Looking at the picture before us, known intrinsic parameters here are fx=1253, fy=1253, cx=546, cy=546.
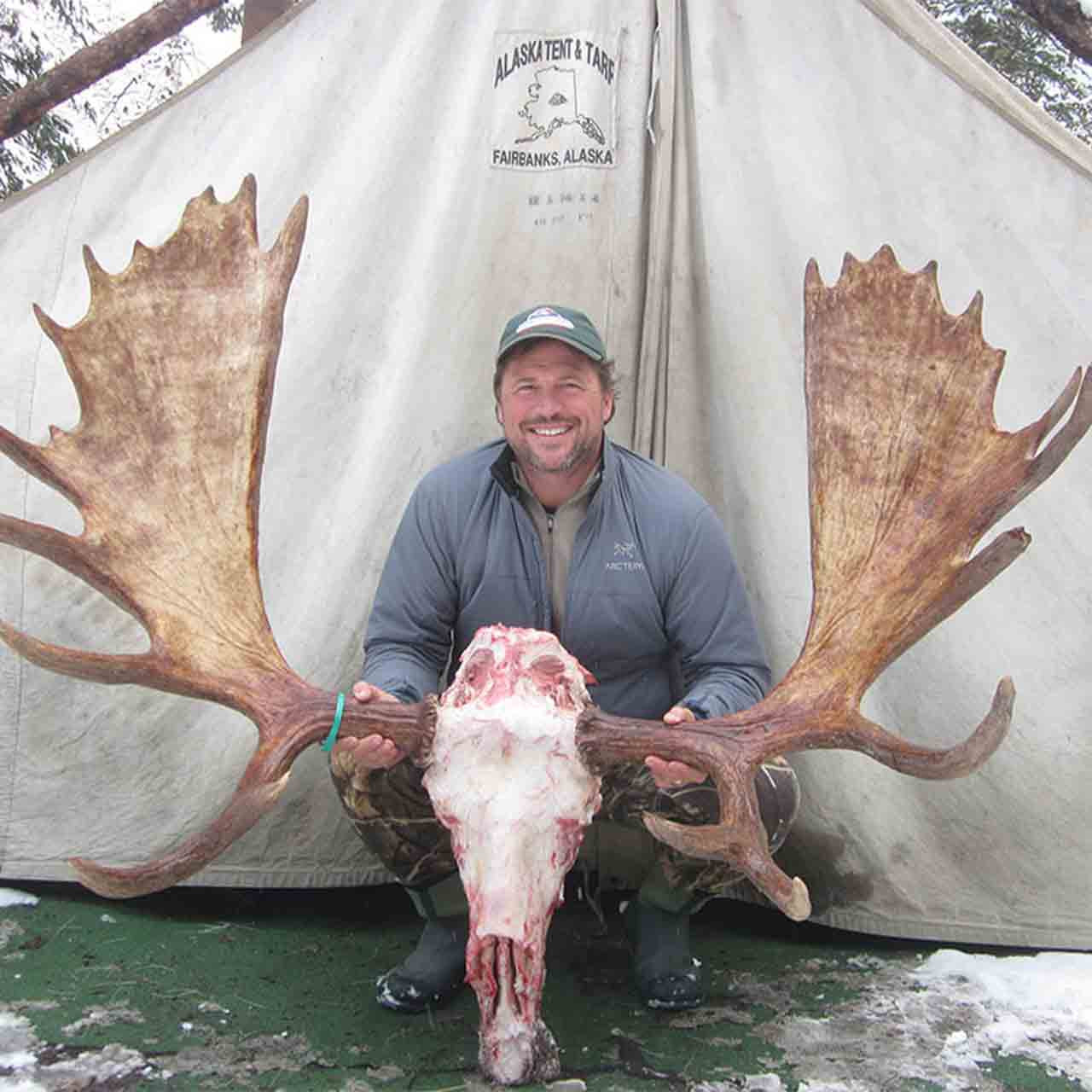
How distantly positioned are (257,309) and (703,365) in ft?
4.48

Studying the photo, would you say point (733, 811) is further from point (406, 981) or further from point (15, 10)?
point (15, 10)

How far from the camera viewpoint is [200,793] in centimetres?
320

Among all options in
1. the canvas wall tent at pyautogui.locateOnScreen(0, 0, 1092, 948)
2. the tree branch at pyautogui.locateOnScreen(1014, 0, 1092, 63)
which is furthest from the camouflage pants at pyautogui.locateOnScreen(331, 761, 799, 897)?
the tree branch at pyautogui.locateOnScreen(1014, 0, 1092, 63)

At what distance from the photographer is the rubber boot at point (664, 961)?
262 centimetres

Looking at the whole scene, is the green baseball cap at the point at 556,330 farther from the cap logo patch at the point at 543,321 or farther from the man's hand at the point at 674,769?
the man's hand at the point at 674,769

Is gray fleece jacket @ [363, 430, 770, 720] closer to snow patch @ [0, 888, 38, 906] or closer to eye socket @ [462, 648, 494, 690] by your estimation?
eye socket @ [462, 648, 494, 690]

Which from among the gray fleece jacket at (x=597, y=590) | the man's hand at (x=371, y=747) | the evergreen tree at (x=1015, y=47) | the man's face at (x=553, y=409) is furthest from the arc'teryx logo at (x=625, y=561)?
the evergreen tree at (x=1015, y=47)

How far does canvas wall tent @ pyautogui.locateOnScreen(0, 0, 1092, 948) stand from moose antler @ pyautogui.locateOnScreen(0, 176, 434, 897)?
0.84 m

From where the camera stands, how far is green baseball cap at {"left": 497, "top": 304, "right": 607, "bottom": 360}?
2781 mm

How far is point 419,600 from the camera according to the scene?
282cm

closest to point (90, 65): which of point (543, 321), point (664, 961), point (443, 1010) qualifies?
point (543, 321)

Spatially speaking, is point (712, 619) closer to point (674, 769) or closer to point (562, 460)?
point (562, 460)

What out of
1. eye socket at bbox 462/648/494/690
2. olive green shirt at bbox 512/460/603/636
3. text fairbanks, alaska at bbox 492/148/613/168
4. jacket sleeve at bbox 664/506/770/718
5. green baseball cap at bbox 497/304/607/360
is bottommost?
eye socket at bbox 462/648/494/690

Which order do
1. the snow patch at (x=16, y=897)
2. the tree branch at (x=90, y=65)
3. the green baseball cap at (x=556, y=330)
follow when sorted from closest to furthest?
the green baseball cap at (x=556, y=330), the snow patch at (x=16, y=897), the tree branch at (x=90, y=65)
